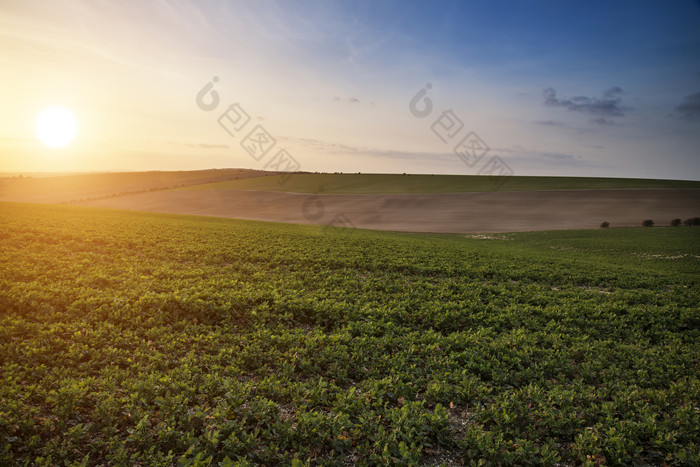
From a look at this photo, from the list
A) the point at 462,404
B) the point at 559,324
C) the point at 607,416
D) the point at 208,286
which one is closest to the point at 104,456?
the point at 462,404

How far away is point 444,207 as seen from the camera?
7244 centimetres

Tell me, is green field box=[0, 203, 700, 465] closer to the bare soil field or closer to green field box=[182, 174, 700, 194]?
the bare soil field

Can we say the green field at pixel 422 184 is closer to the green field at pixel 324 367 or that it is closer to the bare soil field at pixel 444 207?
the bare soil field at pixel 444 207

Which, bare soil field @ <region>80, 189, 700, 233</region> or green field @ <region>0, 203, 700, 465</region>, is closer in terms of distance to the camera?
green field @ <region>0, 203, 700, 465</region>

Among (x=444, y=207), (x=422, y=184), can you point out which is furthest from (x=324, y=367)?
(x=422, y=184)

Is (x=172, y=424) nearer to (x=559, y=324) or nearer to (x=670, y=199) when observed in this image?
(x=559, y=324)

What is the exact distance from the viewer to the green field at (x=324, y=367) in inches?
227

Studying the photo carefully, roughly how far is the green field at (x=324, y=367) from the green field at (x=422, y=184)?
7899 centimetres

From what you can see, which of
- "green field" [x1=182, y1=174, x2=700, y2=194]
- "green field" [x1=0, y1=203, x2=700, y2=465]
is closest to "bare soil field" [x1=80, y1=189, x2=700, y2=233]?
"green field" [x1=182, y1=174, x2=700, y2=194]

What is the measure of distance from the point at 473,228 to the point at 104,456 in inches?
2187

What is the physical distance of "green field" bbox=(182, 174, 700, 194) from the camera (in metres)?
92.8

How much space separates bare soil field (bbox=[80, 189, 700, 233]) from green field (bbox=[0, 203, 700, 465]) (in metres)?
41.6

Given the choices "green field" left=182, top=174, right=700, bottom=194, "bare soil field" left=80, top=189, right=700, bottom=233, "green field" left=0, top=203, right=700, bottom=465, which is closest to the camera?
"green field" left=0, top=203, right=700, bottom=465

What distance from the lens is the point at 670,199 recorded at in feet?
231
